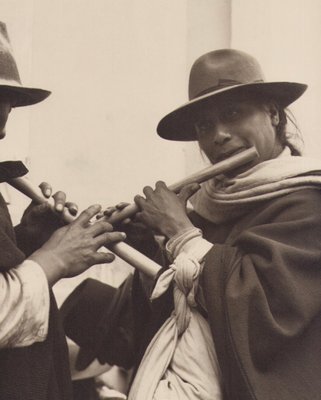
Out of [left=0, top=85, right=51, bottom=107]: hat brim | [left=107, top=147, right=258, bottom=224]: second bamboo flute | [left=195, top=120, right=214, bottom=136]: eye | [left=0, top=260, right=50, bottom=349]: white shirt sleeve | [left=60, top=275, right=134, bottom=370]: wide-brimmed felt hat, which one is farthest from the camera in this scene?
[left=60, top=275, right=134, bottom=370]: wide-brimmed felt hat

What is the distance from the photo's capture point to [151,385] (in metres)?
1.95

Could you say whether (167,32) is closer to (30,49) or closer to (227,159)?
(30,49)

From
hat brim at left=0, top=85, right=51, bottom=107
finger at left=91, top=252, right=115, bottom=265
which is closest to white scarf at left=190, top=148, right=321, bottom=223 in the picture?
finger at left=91, top=252, right=115, bottom=265

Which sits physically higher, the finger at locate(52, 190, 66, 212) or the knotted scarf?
the finger at locate(52, 190, 66, 212)

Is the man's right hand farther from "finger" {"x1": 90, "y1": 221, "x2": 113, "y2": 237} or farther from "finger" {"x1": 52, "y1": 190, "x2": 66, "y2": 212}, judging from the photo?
"finger" {"x1": 52, "y1": 190, "x2": 66, "y2": 212}

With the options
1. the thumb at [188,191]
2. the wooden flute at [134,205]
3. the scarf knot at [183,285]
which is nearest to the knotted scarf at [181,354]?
the scarf knot at [183,285]

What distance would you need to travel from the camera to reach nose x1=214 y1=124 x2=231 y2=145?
2.27 meters

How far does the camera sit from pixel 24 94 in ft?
7.22

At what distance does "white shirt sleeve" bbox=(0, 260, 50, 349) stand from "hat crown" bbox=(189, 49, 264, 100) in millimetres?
752

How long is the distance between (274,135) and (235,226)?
0.31m

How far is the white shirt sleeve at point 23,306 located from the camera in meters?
1.83

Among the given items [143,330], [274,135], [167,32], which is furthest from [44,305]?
[167,32]

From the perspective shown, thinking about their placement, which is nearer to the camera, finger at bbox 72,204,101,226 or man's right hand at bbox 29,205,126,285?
man's right hand at bbox 29,205,126,285

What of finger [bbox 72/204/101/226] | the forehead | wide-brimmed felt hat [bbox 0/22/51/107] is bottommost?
finger [bbox 72/204/101/226]
